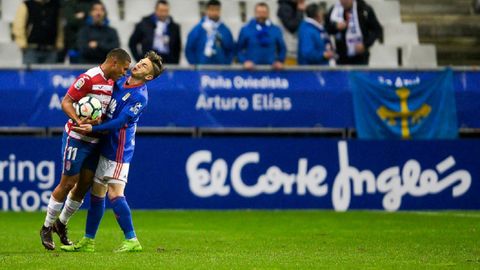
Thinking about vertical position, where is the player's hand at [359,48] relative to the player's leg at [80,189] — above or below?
above

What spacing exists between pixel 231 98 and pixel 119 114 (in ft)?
25.6

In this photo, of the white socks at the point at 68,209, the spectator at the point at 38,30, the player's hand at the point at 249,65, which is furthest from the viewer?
the spectator at the point at 38,30

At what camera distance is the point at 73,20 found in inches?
822

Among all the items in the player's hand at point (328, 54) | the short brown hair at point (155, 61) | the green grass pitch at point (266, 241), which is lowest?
the green grass pitch at point (266, 241)

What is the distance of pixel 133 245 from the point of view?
471 inches

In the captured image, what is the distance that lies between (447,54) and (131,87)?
45.6ft

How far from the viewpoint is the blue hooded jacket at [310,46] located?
68.4 feet

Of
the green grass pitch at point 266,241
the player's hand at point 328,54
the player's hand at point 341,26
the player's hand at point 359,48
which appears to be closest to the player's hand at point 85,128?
the green grass pitch at point 266,241

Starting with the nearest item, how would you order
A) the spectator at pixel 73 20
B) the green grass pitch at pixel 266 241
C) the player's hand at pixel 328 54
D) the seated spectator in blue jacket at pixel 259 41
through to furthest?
the green grass pitch at pixel 266 241
the seated spectator in blue jacket at pixel 259 41
the spectator at pixel 73 20
the player's hand at pixel 328 54

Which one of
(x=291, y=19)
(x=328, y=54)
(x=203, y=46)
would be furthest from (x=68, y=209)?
(x=291, y=19)

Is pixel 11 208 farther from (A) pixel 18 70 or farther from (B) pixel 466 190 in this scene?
(B) pixel 466 190

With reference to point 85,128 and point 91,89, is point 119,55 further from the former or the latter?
point 85,128

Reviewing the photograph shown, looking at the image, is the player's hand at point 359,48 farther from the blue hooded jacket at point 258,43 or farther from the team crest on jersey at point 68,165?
the team crest on jersey at point 68,165

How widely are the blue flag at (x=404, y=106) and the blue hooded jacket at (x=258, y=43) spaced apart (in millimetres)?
1542
